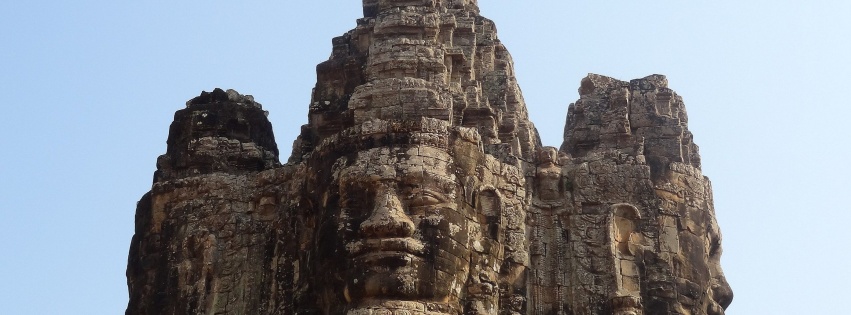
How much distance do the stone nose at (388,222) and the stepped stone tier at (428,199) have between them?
3cm

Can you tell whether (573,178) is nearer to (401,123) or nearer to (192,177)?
(401,123)

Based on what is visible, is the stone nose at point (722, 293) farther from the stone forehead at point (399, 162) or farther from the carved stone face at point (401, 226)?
the stone forehead at point (399, 162)

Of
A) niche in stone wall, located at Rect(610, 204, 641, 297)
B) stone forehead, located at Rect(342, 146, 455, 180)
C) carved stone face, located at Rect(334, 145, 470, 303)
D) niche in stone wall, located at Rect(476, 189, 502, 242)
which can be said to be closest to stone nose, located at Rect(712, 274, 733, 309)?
niche in stone wall, located at Rect(610, 204, 641, 297)

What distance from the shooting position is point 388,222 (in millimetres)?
19500

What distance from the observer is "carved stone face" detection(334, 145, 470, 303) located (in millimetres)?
19297

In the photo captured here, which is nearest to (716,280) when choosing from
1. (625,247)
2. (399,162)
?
(625,247)

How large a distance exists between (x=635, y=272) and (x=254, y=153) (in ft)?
21.2

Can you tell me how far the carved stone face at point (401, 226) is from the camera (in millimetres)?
19297

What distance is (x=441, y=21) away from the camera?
76.0 ft

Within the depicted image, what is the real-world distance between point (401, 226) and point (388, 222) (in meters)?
0.18

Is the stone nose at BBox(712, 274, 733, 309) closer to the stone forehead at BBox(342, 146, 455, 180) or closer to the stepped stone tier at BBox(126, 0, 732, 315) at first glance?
the stepped stone tier at BBox(126, 0, 732, 315)

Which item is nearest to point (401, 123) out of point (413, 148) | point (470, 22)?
point (413, 148)

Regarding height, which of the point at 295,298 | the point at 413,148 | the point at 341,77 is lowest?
the point at 295,298

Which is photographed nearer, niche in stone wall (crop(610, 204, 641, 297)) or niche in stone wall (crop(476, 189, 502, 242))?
niche in stone wall (crop(476, 189, 502, 242))
